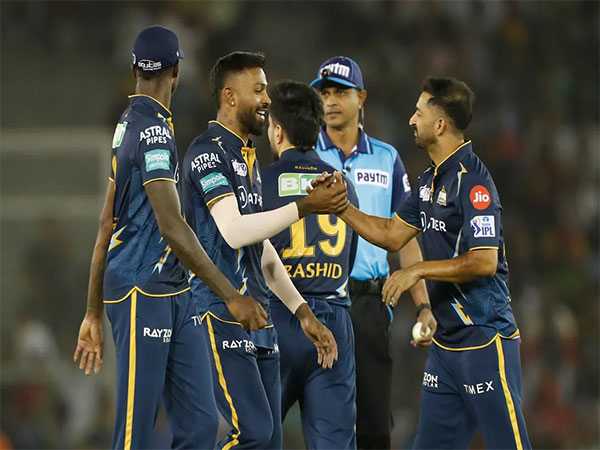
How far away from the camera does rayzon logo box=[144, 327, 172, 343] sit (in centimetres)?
557

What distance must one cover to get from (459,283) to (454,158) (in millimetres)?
666

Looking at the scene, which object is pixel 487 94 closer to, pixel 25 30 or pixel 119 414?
pixel 25 30

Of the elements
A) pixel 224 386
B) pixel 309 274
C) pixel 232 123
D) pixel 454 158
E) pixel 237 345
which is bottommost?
pixel 224 386

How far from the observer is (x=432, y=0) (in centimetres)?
1588

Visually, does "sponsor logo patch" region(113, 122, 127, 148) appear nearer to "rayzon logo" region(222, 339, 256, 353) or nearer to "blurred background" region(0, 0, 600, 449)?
"rayzon logo" region(222, 339, 256, 353)

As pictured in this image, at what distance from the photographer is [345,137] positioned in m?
7.42

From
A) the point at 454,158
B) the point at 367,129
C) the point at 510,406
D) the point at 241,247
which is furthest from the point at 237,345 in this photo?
the point at 367,129

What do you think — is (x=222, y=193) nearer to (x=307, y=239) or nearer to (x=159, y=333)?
(x=159, y=333)

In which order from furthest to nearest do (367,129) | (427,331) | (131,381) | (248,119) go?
1. (367,129)
2. (427,331)
3. (248,119)
4. (131,381)

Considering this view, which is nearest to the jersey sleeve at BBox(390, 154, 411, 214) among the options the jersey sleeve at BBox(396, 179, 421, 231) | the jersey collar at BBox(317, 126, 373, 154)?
the jersey collar at BBox(317, 126, 373, 154)

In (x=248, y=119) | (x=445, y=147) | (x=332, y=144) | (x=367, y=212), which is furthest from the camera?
(x=332, y=144)

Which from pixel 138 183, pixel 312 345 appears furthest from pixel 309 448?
pixel 138 183

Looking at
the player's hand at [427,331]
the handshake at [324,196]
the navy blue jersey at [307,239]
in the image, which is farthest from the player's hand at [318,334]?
the player's hand at [427,331]

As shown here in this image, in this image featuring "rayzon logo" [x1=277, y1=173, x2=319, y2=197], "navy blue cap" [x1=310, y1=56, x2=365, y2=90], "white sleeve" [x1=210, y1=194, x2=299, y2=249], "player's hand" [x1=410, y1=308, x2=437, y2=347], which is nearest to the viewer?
"white sleeve" [x1=210, y1=194, x2=299, y2=249]
